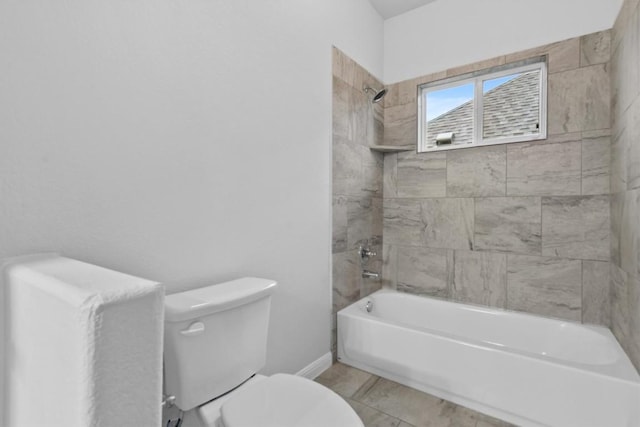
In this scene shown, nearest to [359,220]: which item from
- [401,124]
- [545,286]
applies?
[401,124]

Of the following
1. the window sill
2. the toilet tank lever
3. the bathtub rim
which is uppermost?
the window sill

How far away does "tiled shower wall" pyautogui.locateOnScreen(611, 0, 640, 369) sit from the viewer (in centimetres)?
151

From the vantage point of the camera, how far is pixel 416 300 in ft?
8.57

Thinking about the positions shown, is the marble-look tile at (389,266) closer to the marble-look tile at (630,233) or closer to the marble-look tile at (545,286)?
the marble-look tile at (545,286)

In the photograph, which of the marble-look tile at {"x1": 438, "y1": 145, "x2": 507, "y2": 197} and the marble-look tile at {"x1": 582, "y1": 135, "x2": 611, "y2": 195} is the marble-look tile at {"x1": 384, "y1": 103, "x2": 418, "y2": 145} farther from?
the marble-look tile at {"x1": 582, "y1": 135, "x2": 611, "y2": 195}

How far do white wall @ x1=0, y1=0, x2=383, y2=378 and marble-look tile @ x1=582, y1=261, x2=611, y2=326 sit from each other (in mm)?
1756

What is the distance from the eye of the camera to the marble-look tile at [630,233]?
1.48 m

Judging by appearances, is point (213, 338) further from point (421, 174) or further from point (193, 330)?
point (421, 174)

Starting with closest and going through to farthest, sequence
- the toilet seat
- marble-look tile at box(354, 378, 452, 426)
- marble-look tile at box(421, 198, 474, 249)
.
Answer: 1. the toilet seat
2. marble-look tile at box(354, 378, 452, 426)
3. marble-look tile at box(421, 198, 474, 249)

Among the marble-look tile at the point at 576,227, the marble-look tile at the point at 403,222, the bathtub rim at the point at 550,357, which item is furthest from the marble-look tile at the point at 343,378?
the marble-look tile at the point at 576,227

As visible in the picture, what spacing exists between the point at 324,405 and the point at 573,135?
91.8 inches

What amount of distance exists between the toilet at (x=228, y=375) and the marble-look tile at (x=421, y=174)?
6.13 feet

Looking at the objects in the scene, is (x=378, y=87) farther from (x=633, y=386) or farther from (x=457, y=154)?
(x=633, y=386)

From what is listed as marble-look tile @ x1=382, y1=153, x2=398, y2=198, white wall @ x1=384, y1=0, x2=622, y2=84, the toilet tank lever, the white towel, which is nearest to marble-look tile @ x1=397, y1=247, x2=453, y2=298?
marble-look tile @ x1=382, y1=153, x2=398, y2=198
